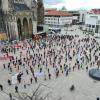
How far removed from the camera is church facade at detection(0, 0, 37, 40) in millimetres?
59219

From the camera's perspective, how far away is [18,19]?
63.0m

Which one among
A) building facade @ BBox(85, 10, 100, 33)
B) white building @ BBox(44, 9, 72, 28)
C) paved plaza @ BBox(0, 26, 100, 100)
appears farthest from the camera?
white building @ BBox(44, 9, 72, 28)

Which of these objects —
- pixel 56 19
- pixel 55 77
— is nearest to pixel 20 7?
pixel 55 77

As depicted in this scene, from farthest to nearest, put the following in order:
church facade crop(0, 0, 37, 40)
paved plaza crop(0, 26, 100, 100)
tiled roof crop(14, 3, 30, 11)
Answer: tiled roof crop(14, 3, 30, 11) → church facade crop(0, 0, 37, 40) → paved plaza crop(0, 26, 100, 100)

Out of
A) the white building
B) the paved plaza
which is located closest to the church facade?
the paved plaza

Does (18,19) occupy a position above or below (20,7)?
below

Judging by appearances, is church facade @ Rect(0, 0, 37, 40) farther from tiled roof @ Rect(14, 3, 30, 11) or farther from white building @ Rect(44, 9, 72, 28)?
white building @ Rect(44, 9, 72, 28)

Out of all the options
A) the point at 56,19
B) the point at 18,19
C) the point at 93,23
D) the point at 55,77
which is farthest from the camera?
the point at 56,19

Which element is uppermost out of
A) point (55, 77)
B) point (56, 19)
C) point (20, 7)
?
point (20, 7)

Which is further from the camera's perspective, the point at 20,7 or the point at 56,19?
the point at 56,19

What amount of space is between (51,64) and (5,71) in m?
9.04

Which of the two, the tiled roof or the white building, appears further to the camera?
the white building

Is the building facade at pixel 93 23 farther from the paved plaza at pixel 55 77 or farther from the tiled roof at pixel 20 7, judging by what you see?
the paved plaza at pixel 55 77

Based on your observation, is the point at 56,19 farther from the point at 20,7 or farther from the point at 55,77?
the point at 55,77
